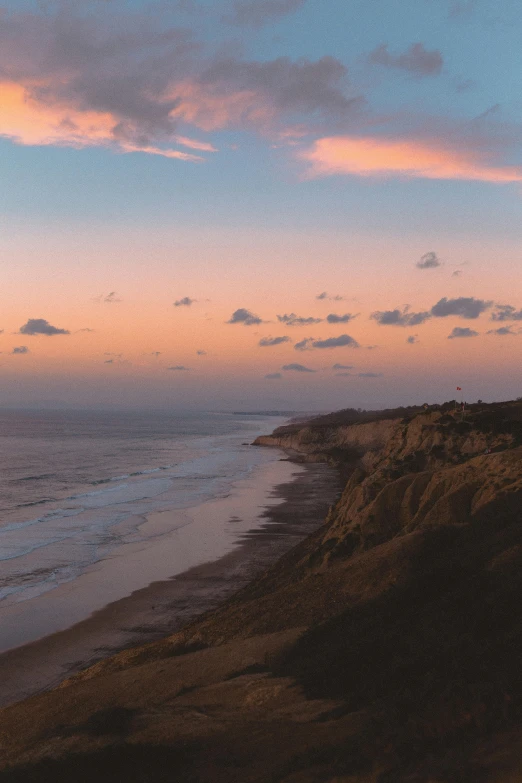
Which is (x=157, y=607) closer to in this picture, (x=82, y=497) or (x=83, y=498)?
(x=83, y=498)

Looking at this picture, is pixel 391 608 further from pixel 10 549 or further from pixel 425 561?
pixel 10 549

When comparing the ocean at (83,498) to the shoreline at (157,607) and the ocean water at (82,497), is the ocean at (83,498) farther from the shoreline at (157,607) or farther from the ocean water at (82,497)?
the shoreline at (157,607)

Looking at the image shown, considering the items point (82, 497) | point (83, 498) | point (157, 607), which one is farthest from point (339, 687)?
point (82, 497)

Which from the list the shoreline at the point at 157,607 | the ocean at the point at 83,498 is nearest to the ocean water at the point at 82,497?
the ocean at the point at 83,498

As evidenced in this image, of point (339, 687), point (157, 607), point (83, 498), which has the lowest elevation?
point (157, 607)

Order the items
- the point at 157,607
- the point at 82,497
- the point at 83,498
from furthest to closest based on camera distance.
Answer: the point at 82,497 < the point at 83,498 < the point at 157,607

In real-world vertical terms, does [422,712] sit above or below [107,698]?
above

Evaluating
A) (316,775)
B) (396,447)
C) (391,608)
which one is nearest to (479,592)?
(391,608)
